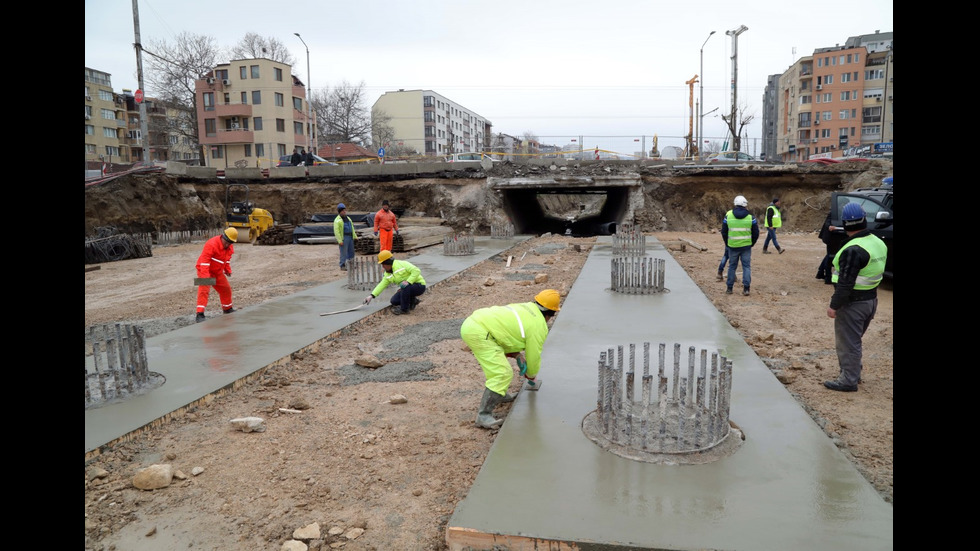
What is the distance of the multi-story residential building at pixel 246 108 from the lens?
50.9m

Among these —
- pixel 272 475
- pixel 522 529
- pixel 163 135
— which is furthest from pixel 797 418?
pixel 163 135

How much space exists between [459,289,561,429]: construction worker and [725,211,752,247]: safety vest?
21.0ft

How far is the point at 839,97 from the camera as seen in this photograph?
201ft

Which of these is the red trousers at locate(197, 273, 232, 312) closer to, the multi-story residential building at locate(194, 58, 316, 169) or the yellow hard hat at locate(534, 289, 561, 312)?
the yellow hard hat at locate(534, 289, 561, 312)

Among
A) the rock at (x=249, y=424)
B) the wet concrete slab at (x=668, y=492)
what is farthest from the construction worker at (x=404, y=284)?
the wet concrete slab at (x=668, y=492)

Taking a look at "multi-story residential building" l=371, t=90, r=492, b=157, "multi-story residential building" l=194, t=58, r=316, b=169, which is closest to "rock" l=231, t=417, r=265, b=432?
"multi-story residential building" l=194, t=58, r=316, b=169

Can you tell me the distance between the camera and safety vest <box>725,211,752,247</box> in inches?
379

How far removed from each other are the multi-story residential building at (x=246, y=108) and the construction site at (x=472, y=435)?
45155 millimetres

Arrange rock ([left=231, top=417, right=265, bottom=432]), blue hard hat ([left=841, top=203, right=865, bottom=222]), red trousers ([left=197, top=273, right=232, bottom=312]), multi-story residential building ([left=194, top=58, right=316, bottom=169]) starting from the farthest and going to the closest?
multi-story residential building ([left=194, top=58, right=316, bottom=169]), red trousers ([left=197, top=273, right=232, bottom=312]), blue hard hat ([left=841, top=203, right=865, bottom=222]), rock ([left=231, top=417, right=265, bottom=432])

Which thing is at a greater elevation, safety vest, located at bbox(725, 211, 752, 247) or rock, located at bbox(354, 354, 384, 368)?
safety vest, located at bbox(725, 211, 752, 247)

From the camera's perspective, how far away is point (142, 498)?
3.69 m

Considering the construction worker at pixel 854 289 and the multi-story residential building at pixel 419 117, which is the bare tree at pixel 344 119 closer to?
the multi-story residential building at pixel 419 117

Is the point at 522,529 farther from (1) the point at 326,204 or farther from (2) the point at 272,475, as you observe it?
(1) the point at 326,204
